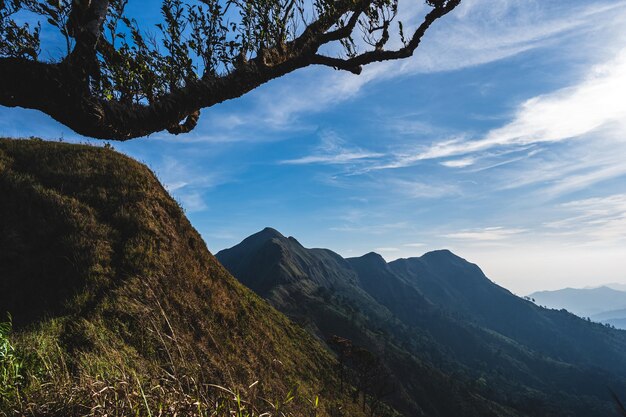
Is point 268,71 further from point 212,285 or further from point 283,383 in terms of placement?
point 283,383

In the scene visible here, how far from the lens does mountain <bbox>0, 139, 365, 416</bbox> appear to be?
696cm

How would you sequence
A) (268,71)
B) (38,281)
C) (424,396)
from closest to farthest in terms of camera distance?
(268,71)
(38,281)
(424,396)

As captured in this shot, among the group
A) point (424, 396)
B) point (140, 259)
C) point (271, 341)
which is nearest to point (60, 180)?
point (140, 259)

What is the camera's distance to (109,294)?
1708 centimetres

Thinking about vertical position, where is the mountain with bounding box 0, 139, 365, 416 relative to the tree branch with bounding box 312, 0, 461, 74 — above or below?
below

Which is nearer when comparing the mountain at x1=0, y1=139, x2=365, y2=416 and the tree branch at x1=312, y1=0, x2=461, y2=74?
the mountain at x1=0, y1=139, x2=365, y2=416

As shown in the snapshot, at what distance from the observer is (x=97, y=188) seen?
2562 cm

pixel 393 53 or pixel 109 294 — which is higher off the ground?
pixel 393 53

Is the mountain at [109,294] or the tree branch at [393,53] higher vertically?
the tree branch at [393,53]

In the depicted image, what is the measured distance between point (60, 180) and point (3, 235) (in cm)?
641

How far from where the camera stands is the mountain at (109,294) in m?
6.96

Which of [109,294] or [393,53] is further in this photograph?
[109,294]

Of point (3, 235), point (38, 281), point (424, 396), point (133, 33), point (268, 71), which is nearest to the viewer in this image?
point (133, 33)

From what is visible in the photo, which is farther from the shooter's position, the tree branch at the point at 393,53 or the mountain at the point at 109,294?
the tree branch at the point at 393,53
